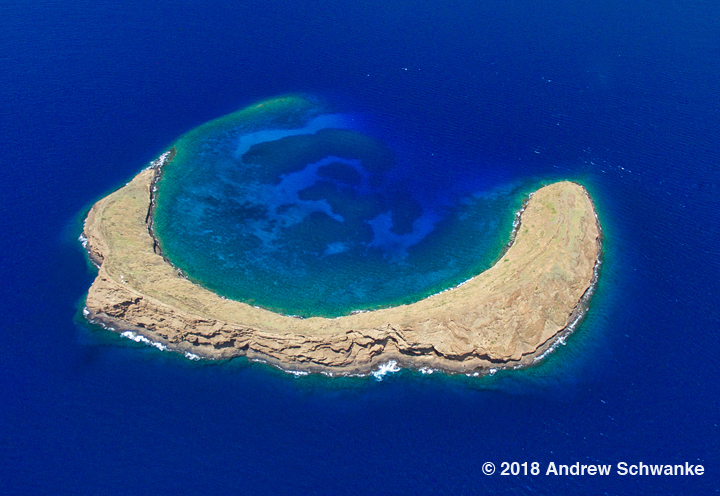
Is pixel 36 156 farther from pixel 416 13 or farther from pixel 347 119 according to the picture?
pixel 416 13

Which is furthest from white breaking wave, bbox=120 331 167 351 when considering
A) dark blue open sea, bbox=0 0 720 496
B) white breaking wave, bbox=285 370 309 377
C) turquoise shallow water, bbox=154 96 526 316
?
white breaking wave, bbox=285 370 309 377

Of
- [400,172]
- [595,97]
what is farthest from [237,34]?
[595,97]

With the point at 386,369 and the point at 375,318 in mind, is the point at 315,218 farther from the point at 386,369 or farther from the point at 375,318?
the point at 386,369

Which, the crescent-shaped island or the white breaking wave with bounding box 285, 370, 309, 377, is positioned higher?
the crescent-shaped island

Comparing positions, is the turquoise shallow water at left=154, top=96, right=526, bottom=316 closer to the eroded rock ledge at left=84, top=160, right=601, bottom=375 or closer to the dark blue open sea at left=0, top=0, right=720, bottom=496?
the dark blue open sea at left=0, top=0, right=720, bottom=496

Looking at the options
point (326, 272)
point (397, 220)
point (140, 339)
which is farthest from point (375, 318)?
point (140, 339)

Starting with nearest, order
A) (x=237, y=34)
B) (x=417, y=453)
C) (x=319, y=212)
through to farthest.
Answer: (x=417, y=453), (x=319, y=212), (x=237, y=34)
